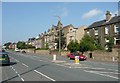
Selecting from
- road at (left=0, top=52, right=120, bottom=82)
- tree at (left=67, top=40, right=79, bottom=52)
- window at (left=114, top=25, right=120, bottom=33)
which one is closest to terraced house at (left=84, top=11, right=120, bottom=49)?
window at (left=114, top=25, right=120, bottom=33)

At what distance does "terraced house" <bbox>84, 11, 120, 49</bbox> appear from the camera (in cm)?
5826

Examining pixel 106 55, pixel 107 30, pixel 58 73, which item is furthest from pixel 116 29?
pixel 58 73

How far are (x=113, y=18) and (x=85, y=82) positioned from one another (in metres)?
52.1

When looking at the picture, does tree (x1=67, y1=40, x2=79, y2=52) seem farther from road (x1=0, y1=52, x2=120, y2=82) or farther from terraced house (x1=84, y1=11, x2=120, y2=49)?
road (x1=0, y1=52, x2=120, y2=82)

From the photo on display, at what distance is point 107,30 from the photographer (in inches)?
2469

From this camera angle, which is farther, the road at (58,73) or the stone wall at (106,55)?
the stone wall at (106,55)

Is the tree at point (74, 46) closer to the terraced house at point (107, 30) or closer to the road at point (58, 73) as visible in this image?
the terraced house at point (107, 30)

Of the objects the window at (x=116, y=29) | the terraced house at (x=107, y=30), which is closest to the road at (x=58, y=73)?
the terraced house at (x=107, y=30)

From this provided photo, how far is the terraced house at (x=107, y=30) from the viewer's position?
5826cm

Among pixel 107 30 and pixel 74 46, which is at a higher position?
pixel 107 30

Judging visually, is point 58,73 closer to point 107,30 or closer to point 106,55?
point 106,55

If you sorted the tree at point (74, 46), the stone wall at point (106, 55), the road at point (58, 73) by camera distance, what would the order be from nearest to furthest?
1. the road at point (58, 73)
2. the stone wall at point (106, 55)
3. the tree at point (74, 46)

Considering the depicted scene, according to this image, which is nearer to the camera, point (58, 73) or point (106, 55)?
point (58, 73)

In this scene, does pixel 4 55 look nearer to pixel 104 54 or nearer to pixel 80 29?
pixel 104 54
